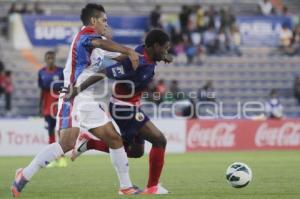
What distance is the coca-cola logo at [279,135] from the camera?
2628 centimetres

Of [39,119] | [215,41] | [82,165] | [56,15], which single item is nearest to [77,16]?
[56,15]

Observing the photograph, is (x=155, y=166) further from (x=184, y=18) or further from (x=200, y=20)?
(x=200, y=20)

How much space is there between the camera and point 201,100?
27.3 meters

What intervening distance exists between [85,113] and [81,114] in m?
0.05

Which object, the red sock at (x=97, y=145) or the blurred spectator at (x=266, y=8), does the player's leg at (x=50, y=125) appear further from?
the blurred spectator at (x=266, y=8)

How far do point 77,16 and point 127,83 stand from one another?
1943 cm

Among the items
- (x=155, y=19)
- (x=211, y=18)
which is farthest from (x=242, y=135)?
(x=211, y=18)

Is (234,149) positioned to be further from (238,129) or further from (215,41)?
(215,41)

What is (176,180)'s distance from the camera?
13.7 metres

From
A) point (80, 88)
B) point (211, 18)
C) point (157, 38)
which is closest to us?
point (80, 88)

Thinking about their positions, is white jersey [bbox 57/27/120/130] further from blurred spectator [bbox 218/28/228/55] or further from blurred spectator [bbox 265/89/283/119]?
blurred spectator [bbox 218/28/228/55]

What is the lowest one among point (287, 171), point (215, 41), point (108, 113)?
point (287, 171)

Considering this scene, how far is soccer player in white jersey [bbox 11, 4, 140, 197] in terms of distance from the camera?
1053 centimetres

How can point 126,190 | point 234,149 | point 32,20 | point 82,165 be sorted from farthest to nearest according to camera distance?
point 32,20
point 234,149
point 82,165
point 126,190
